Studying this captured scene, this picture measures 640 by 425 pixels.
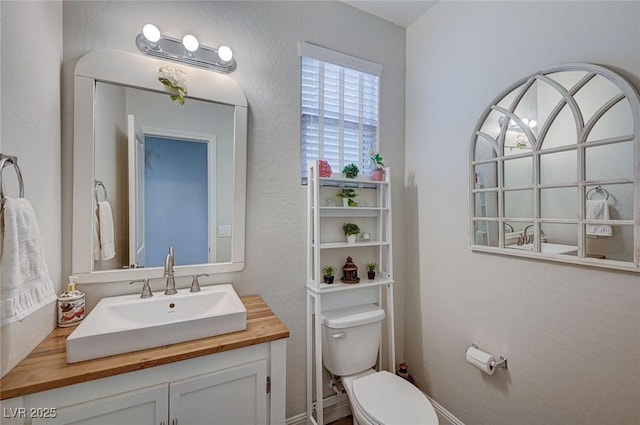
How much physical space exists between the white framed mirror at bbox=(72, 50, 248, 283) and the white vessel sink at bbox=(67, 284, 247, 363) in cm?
15

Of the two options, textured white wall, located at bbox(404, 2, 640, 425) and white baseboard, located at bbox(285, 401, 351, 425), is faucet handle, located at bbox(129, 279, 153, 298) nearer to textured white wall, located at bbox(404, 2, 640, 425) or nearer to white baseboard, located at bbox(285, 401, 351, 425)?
white baseboard, located at bbox(285, 401, 351, 425)

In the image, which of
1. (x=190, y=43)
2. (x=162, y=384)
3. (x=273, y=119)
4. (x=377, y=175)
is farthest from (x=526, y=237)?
(x=190, y=43)

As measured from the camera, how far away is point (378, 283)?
1.74 m

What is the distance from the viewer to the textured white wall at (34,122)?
85cm

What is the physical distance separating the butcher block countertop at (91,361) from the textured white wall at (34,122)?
42 millimetres

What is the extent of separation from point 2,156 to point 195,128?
29.9 inches

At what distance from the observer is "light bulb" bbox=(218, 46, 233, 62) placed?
1.43m

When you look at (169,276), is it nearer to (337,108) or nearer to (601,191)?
(337,108)

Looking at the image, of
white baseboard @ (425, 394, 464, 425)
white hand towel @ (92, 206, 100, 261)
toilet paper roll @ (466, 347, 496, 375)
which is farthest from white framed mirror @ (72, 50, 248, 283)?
white baseboard @ (425, 394, 464, 425)

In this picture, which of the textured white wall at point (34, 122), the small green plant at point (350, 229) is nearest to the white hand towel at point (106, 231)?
the textured white wall at point (34, 122)

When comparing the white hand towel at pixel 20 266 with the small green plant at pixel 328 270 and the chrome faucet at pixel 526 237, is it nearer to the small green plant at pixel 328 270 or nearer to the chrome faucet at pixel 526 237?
the small green plant at pixel 328 270

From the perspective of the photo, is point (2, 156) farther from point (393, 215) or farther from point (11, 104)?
point (393, 215)

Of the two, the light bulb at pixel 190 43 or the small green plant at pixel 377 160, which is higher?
the light bulb at pixel 190 43

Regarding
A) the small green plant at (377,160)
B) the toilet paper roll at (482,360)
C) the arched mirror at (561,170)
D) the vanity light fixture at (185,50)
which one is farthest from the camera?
the small green plant at (377,160)
